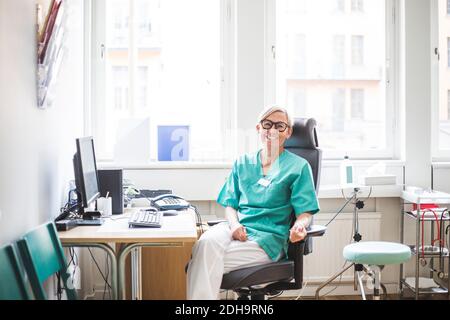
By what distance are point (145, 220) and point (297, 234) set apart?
70 cm

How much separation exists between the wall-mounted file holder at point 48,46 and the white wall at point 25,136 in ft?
0.13

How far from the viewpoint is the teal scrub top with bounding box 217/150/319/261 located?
2.60m

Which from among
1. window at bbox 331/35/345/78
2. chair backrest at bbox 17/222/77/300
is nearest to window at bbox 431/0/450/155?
window at bbox 331/35/345/78

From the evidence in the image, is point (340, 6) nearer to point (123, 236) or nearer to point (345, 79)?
point (345, 79)

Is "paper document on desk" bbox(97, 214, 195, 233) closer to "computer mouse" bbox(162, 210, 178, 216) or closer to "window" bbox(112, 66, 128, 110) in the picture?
"computer mouse" bbox(162, 210, 178, 216)

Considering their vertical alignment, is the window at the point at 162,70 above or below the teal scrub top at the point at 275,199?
above

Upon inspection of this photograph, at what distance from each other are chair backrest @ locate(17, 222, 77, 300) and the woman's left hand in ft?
3.20

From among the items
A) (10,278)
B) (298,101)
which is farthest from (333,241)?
(10,278)

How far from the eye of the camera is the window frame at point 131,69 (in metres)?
3.63

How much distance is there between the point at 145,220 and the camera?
2521mm

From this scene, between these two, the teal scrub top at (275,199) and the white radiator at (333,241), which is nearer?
the teal scrub top at (275,199)

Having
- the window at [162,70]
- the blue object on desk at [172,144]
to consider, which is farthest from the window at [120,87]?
the blue object on desk at [172,144]

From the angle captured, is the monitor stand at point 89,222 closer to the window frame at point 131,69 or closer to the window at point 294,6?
the window frame at point 131,69
